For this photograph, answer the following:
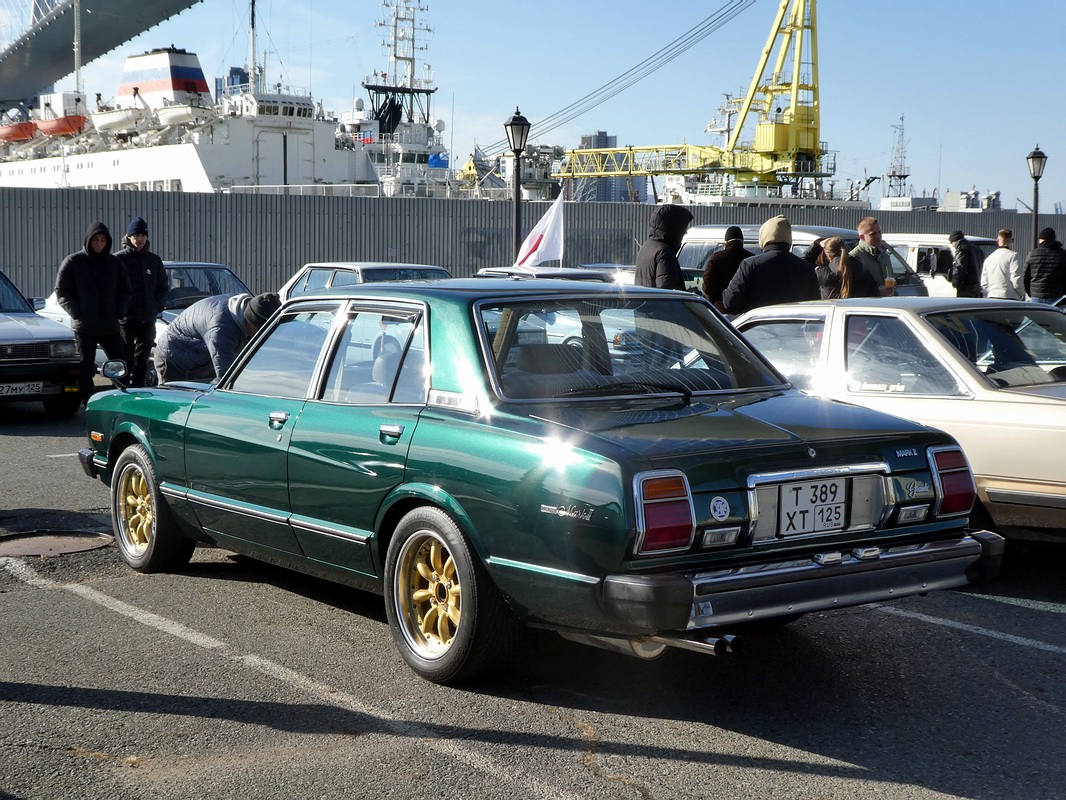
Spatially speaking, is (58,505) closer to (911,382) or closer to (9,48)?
(911,382)

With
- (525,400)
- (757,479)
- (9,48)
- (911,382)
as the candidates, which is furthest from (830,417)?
(9,48)

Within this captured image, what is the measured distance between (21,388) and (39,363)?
1.01ft

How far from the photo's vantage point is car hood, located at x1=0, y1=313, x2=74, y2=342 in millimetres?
11898

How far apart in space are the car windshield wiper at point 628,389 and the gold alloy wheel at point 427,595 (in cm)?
74

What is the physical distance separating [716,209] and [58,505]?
2717cm

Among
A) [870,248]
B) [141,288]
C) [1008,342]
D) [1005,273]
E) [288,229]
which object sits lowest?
[1008,342]

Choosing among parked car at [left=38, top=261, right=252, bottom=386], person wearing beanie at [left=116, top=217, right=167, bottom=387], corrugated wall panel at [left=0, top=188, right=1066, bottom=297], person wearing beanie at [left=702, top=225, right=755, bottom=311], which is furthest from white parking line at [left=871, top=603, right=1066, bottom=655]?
corrugated wall panel at [left=0, top=188, right=1066, bottom=297]

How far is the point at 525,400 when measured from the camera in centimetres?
437

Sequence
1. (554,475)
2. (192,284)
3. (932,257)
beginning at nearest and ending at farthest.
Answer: (554,475)
(192,284)
(932,257)

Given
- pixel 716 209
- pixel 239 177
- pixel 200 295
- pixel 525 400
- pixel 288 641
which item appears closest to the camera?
pixel 525 400

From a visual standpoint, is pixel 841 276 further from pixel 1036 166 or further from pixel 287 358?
pixel 1036 166

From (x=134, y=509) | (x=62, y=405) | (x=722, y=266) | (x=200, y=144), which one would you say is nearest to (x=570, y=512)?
(x=134, y=509)

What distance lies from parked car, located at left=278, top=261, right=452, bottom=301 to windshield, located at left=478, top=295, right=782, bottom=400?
840cm

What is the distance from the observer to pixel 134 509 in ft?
20.7
